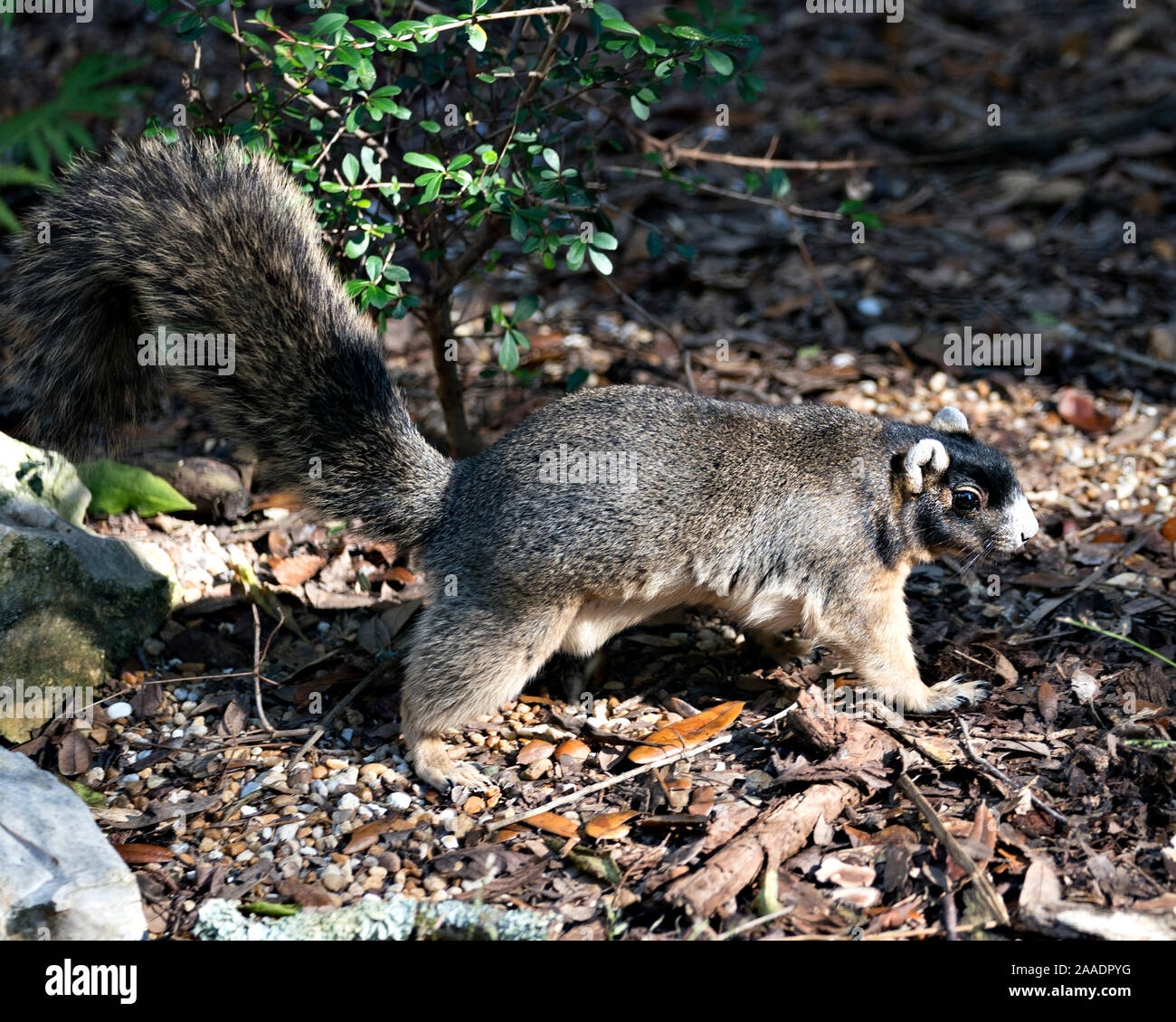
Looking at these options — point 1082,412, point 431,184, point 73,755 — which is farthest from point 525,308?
point 1082,412

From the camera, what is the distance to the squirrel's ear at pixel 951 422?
6.28m

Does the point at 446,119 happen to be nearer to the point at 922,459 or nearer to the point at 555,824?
the point at 922,459

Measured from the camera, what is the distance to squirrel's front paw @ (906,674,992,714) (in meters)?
5.80

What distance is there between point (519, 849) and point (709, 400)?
2.53 metres

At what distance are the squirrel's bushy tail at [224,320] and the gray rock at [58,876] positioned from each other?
6.15ft

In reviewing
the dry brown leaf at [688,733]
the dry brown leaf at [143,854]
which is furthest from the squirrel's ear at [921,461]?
the dry brown leaf at [143,854]

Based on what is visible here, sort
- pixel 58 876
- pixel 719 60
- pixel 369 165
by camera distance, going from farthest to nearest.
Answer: pixel 369 165, pixel 719 60, pixel 58 876

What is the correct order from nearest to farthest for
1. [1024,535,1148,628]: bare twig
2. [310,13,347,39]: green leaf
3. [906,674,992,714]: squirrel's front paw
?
[310,13,347,39]: green leaf, [906,674,992,714]: squirrel's front paw, [1024,535,1148,628]: bare twig

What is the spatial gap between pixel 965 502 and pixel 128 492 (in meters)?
4.94

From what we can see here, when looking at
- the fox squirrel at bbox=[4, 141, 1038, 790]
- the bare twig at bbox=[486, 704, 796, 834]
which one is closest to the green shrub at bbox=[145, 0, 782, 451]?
the fox squirrel at bbox=[4, 141, 1038, 790]

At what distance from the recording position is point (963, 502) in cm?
593

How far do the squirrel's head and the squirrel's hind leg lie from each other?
191 centimetres

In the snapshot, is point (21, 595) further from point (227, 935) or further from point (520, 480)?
point (520, 480)

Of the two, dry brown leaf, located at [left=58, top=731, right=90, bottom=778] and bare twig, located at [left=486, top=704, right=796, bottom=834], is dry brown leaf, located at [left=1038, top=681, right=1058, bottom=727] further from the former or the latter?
dry brown leaf, located at [left=58, top=731, right=90, bottom=778]
